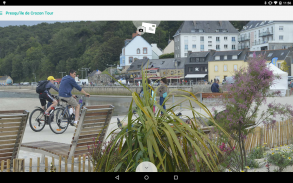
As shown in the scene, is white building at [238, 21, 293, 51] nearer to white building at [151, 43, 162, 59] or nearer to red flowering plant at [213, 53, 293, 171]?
white building at [151, 43, 162, 59]

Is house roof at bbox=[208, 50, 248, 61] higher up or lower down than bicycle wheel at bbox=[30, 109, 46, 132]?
higher up

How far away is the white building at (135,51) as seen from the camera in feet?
244

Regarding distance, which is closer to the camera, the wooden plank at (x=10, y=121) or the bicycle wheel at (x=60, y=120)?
the wooden plank at (x=10, y=121)

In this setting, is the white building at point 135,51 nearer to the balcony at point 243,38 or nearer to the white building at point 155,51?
the white building at point 155,51

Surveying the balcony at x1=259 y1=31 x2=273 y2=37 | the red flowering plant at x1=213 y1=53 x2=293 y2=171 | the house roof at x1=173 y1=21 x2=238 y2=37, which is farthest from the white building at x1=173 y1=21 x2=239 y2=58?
the red flowering plant at x1=213 y1=53 x2=293 y2=171

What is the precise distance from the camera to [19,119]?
3.50m

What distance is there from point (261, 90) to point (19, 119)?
279cm

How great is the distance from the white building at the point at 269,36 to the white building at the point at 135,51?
27.0 meters

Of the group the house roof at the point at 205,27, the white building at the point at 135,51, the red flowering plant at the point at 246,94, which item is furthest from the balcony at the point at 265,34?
the red flowering plant at the point at 246,94

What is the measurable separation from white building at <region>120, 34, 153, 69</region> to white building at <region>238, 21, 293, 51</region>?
88.5 feet

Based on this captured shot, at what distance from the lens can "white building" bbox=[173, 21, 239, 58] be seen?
83.3 metres

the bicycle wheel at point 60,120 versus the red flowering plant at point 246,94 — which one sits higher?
the red flowering plant at point 246,94

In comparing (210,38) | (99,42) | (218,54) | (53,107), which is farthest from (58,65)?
(210,38)

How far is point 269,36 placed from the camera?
78000 millimetres
